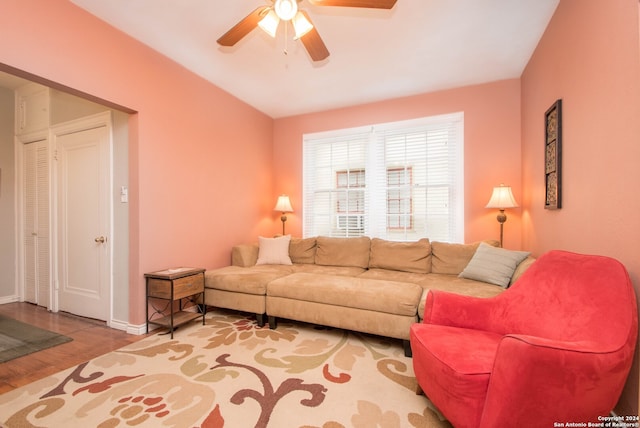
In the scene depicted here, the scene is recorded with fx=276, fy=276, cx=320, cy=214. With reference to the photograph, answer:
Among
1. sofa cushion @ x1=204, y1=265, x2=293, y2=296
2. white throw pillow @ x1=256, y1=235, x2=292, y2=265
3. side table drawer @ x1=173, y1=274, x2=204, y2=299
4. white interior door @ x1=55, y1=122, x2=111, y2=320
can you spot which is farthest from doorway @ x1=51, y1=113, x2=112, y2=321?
white throw pillow @ x1=256, y1=235, x2=292, y2=265

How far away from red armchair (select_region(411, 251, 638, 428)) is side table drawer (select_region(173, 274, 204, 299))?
2.10m

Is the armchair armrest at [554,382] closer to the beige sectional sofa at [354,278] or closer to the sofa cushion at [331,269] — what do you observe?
the beige sectional sofa at [354,278]

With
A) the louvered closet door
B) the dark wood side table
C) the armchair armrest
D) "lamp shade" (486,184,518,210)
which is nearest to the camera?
Answer: the armchair armrest

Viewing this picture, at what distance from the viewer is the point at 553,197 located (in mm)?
2268

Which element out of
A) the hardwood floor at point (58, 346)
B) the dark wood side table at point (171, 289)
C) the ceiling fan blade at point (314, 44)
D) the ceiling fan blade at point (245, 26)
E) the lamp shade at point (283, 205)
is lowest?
the hardwood floor at point (58, 346)

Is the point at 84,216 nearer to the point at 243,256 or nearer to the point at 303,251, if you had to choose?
the point at 243,256

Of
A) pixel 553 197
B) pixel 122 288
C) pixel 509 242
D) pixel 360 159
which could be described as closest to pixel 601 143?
pixel 553 197

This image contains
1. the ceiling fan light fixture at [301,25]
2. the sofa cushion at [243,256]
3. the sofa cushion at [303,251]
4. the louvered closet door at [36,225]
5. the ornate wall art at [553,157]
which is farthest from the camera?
the sofa cushion at [303,251]

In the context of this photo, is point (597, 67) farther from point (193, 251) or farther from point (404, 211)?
point (193, 251)

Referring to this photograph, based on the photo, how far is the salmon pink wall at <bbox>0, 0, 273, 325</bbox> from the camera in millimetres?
1990

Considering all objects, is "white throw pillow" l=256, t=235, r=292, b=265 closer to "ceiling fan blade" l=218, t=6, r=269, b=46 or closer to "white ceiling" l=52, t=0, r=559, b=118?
"white ceiling" l=52, t=0, r=559, b=118

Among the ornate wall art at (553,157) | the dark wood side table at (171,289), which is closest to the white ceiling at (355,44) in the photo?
the ornate wall art at (553,157)

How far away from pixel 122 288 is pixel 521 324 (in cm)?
334

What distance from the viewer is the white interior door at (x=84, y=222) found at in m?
2.86
